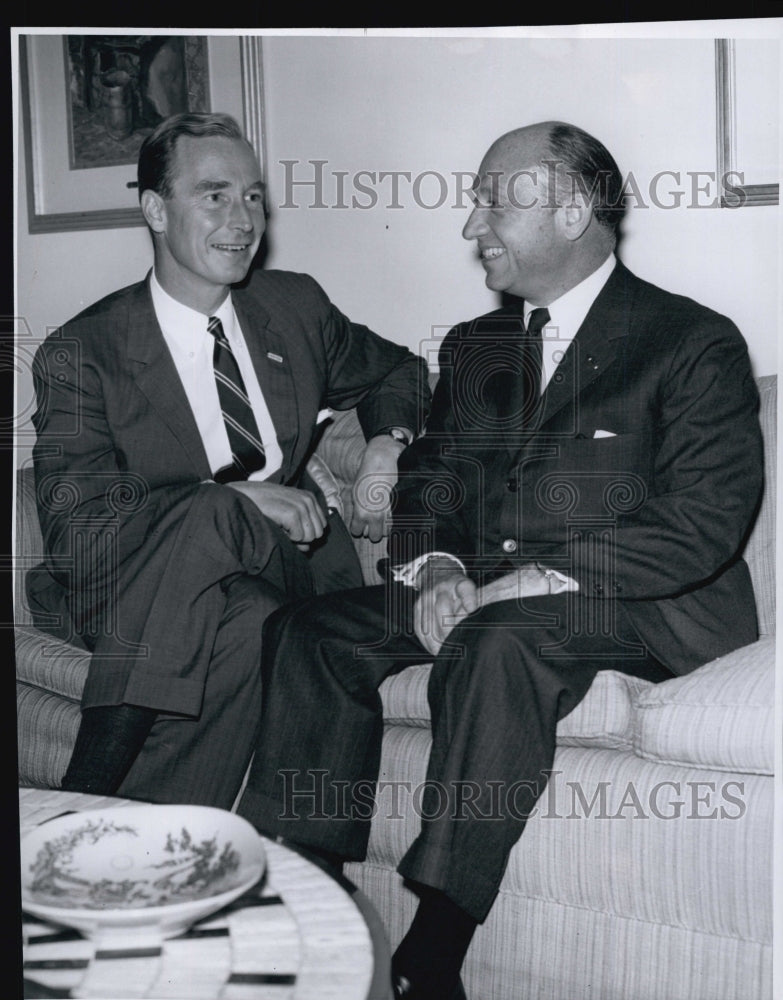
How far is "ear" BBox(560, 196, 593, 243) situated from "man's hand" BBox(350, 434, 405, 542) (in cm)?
53

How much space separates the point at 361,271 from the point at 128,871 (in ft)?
4.43

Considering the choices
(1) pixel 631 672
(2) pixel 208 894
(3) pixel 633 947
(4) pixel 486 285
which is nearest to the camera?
(2) pixel 208 894

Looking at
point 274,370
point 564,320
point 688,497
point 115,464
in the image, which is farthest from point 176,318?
point 688,497

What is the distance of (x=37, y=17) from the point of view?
2029 millimetres

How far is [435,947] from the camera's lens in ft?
5.90

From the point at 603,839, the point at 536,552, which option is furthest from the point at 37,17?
the point at 603,839

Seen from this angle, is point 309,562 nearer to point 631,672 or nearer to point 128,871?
point 631,672

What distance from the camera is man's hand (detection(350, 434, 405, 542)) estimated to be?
7.23 feet

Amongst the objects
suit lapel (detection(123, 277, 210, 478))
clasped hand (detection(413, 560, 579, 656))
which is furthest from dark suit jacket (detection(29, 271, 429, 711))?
clasped hand (detection(413, 560, 579, 656))

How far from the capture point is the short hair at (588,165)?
2.07 meters

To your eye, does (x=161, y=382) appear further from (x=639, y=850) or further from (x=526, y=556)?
(x=639, y=850)

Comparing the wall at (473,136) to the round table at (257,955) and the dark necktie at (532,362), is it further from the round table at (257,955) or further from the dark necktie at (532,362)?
the round table at (257,955)

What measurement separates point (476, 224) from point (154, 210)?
65 cm

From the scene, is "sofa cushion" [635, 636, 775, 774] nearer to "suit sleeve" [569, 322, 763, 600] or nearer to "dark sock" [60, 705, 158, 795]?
"suit sleeve" [569, 322, 763, 600]
